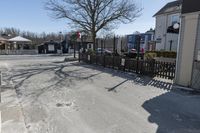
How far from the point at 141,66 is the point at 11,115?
7.94m

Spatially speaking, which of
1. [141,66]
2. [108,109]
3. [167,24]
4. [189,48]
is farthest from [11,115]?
[167,24]

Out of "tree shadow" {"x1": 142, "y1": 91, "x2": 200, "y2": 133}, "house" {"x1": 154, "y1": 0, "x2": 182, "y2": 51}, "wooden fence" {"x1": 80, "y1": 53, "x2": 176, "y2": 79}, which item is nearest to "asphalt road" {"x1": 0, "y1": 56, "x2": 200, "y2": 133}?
"tree shadow" {"x1": 142, "y1": 91, "x2": 200, "y2": 133}

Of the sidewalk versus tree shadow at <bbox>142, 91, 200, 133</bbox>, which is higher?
tree shadow at <bbox>142, 91, 200, 133</bbox>

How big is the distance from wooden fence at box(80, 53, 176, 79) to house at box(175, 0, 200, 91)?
0.94m

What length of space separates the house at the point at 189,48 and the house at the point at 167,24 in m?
15.1

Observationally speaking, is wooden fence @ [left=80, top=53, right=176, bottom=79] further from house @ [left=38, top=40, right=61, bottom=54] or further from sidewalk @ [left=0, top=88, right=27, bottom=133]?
house @ [left=38, top=40, right=61, bottom=54]

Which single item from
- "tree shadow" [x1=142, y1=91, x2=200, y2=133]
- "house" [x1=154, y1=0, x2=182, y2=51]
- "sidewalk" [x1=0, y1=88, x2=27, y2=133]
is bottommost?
"sidewalk" [x1=0, y1=88, x2=27, y2=133]

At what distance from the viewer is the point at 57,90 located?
7.64 m

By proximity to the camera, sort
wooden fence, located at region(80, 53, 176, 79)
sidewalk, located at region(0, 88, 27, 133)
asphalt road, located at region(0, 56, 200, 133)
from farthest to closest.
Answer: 1. wooden fence, located at region(80, 53, 176, 79)
2. asphalt road, located at region(0, 56, 200, 133)
3. sidewalk, located at region(0, 88, 27, 133)

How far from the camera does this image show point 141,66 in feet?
36.6

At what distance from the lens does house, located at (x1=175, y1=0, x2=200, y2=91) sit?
7.66 meters

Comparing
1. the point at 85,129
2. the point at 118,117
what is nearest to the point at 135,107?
the point at 118,117

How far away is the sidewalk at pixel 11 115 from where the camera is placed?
13.5 feet

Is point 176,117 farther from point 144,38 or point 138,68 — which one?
point 144,38
